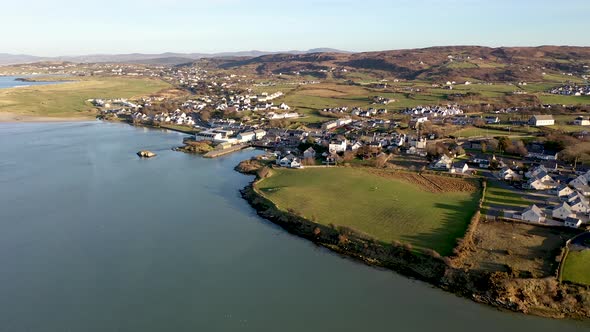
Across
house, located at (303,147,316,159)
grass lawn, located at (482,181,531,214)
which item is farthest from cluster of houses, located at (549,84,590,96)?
house, located at (303,147,316,159)

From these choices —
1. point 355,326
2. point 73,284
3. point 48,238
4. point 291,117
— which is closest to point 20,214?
point 48,238

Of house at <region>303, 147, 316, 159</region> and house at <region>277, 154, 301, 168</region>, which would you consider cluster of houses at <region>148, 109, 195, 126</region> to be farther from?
house at <region>277, 154, 301, 168</region>

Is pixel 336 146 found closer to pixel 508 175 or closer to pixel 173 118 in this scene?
pixel 508 175

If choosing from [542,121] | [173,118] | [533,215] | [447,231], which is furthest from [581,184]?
[173,118]

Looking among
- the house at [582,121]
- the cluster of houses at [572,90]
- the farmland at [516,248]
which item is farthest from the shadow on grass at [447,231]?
the cluster of houses at [572,90]

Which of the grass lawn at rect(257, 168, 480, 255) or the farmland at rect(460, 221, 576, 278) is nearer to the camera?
the farmland at rect(460, 221, 576, 278)
